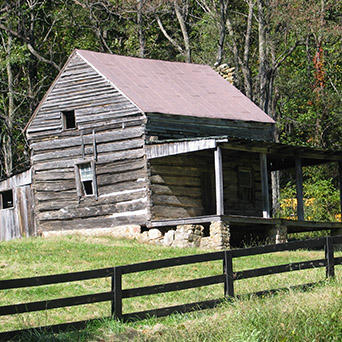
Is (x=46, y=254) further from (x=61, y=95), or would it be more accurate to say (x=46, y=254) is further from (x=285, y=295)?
(x=285, y=295)

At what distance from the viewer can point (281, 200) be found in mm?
39500

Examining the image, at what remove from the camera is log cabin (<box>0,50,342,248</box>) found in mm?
25172

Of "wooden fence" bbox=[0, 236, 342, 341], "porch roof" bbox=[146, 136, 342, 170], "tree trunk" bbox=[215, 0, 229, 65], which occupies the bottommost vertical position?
"wooden fence" bbox=[0, 236, 342, 341]

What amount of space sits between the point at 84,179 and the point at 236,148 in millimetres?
6267

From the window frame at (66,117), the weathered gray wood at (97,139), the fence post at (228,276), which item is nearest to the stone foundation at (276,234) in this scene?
the weathered gray wood at (97,139)

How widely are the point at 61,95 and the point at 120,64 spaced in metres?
2.79

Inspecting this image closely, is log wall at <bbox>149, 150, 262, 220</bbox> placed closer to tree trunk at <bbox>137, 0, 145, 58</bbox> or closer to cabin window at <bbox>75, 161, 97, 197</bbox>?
cabin window at <bbox>75, 161, 97, 197</bbox>

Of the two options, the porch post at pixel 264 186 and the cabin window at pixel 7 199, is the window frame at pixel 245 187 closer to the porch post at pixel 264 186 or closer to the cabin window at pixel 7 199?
the porch post at pixel 264 186

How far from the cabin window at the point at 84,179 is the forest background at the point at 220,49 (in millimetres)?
12711

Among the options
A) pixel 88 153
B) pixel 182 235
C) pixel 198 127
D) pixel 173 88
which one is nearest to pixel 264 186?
pixel 182 235

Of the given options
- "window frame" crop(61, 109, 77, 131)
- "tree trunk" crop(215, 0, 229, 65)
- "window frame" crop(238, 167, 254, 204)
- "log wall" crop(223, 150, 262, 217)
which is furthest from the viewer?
"tree trunk" crop(215, 0, 229, 65)

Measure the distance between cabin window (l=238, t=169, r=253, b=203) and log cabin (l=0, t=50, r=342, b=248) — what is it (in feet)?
0.13

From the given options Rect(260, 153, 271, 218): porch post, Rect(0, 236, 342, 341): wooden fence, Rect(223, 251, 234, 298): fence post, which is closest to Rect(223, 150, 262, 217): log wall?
Rect(260, 153, 271, 218): porch post

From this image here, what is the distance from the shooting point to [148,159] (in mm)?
25438
